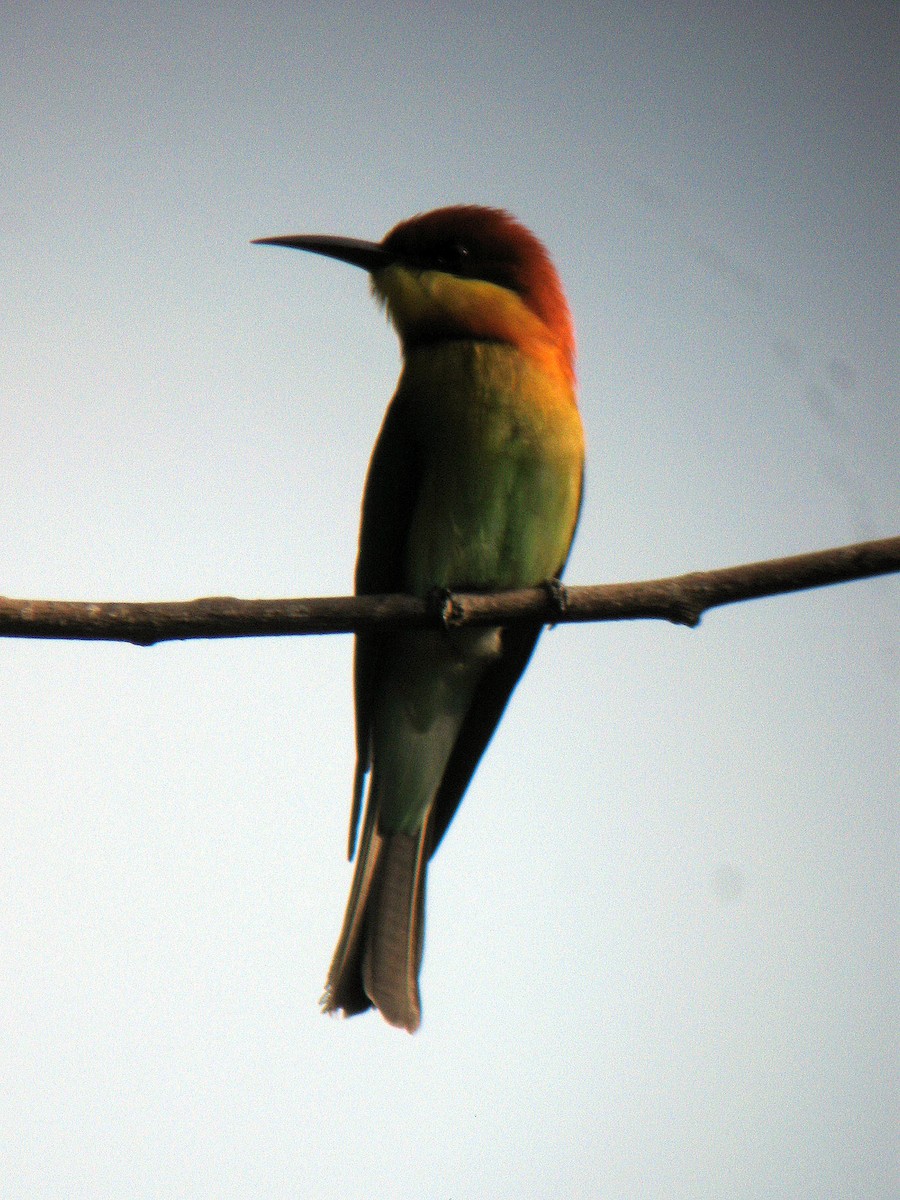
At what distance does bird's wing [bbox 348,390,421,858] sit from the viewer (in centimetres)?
305

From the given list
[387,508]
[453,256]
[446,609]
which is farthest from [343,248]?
[446,609]

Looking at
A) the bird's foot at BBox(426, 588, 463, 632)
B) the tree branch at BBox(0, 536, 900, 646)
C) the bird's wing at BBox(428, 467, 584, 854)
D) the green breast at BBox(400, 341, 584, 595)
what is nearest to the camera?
the tree branch at BBox(0, 536, 900, 646)

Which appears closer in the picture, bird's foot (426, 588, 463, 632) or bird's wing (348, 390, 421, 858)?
bird's foot (426, 588, 463, 632)

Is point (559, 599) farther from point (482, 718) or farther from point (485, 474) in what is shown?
point (482, 718)

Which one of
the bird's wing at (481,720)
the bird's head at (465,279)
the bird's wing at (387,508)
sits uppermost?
the bird's head at (465,279)

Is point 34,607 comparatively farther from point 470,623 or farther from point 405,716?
point 405,716

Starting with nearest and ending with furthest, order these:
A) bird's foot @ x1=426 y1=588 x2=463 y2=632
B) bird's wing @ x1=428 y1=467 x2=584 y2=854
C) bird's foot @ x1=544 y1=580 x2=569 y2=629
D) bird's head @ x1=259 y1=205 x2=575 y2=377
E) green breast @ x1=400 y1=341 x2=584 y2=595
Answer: bird's foot @ x1=544 y1=580 x2=569 y2=629 < bird's foot @ x1=426 y1=588 x2=463 y2=632 < green breast @ x1=400 y1=341 x2=584 y2=595 < bird's head @ x1=259 y1=205 x2=575 y2=377 < bird's wing @ x1=428 y1=467 x2=584 y2=854

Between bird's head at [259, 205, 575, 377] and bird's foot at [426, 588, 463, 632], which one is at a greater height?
bird's head at [259, 205, 575, 377]

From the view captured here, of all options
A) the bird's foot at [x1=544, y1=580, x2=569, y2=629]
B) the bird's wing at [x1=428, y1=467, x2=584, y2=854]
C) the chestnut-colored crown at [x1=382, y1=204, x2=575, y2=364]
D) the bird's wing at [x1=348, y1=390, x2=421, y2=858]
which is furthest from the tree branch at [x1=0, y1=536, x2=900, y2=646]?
the chestnut-colored crown at [x1=382, y1=204, x2=575, y2=364]

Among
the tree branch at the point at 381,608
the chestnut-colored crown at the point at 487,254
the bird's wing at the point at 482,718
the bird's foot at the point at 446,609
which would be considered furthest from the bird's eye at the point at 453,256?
the tree branch at the point at 381,608

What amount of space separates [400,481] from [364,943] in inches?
51.0

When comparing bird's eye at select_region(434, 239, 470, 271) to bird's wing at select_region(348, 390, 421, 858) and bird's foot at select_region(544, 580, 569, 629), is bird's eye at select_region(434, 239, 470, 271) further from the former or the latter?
bird's foot at select_region(544, 580, 569, 629)

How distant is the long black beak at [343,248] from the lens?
3.53m

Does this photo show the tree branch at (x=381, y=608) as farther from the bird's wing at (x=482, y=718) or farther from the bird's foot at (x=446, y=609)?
the bird's wing at (x=482, y=718)
